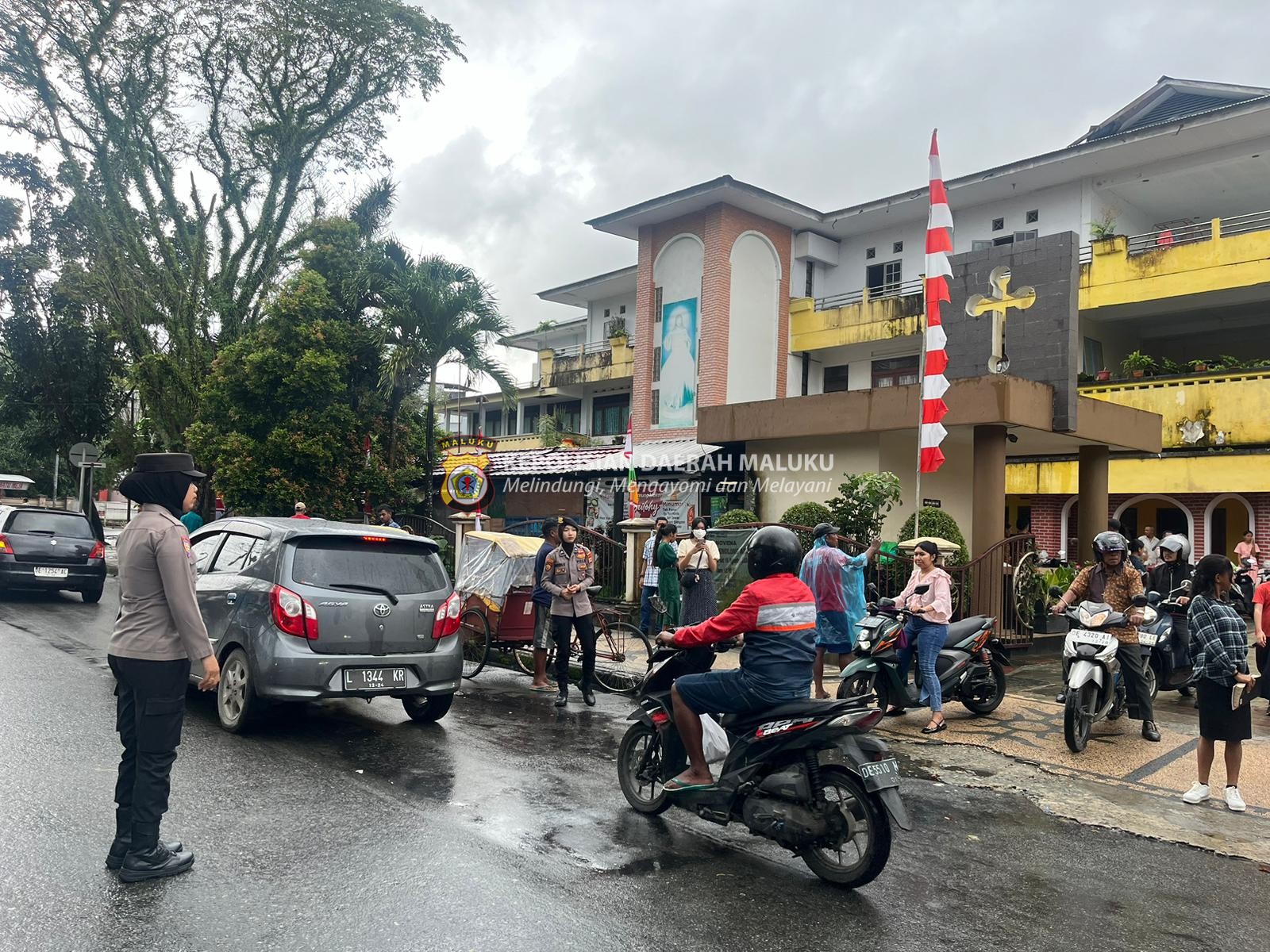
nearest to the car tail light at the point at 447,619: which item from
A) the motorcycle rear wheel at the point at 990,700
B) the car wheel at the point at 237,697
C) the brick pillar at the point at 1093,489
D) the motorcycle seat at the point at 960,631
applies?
the car wheel at the point at 237,697

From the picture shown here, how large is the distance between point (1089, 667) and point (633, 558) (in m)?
9.13

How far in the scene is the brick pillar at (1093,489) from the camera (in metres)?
16.7

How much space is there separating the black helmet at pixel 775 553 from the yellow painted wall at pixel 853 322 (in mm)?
22190

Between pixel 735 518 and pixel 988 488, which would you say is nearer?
pixel 988 488

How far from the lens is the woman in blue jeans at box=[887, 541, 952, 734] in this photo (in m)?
7.92

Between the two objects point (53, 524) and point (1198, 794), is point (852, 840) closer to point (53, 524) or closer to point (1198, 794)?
point (1198, 794)

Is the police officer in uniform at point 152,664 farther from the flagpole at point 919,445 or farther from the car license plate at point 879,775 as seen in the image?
the flagpole at point 919,445

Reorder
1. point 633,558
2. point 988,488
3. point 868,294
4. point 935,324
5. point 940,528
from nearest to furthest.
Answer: point 935,324
point 988,488
point 940,528
point 633,558
point 868,294

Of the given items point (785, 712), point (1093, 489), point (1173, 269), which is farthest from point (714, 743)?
point (1173, 269)

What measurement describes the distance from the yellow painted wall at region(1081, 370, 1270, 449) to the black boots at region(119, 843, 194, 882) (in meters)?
18.9

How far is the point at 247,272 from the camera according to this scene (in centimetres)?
2325

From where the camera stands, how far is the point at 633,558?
51.9 feet

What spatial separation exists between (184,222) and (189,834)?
2255 cm

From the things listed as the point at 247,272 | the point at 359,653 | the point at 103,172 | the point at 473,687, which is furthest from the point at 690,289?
the point at 359,653
